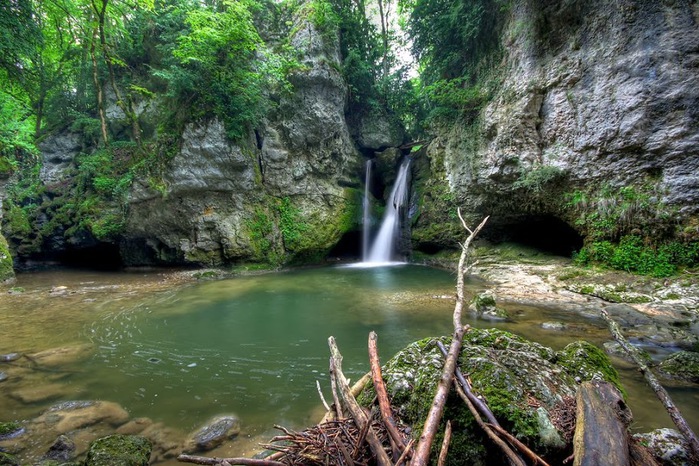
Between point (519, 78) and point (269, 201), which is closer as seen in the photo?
point (519, 78)

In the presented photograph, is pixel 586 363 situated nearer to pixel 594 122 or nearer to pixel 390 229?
pixel 594 122

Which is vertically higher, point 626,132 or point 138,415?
point 626,132

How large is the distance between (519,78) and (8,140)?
2031 cm

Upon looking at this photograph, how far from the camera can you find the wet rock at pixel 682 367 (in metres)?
3.75

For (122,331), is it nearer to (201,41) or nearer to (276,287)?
(276,287)

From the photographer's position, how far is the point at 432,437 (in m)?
1.51

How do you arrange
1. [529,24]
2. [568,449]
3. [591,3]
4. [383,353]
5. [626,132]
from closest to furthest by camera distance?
[568,449] < [383,353] < [626,132] < [591,3] < [529,24]

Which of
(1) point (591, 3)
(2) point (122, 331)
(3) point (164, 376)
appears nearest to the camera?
(3) point (164, 376)

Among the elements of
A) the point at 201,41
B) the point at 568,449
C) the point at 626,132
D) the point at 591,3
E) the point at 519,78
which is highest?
the point at 201,41

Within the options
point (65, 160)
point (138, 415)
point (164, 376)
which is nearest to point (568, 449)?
→ point (138, 415)

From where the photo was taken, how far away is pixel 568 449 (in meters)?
1.71

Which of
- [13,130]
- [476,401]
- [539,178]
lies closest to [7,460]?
[476,401]

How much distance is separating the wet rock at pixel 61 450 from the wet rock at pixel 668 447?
14.3 ft

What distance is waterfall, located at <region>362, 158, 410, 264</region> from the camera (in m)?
16.6
